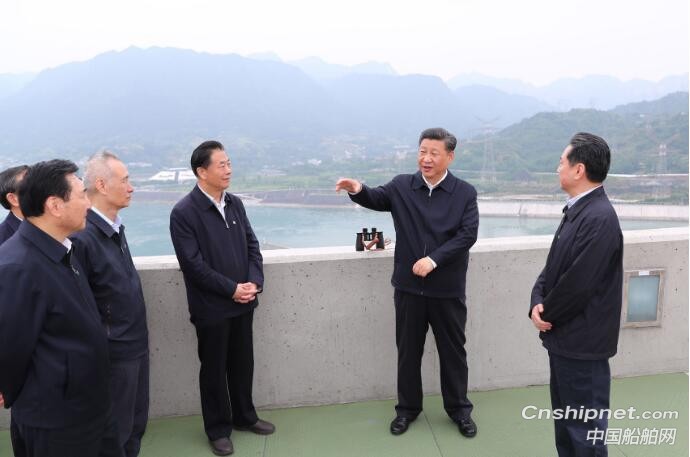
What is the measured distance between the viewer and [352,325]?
110 inches

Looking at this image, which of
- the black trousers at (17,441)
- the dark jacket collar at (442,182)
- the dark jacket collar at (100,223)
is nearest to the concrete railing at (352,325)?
the dark jacket collar at (442,182)

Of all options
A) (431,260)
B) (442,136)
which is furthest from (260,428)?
(442,136)

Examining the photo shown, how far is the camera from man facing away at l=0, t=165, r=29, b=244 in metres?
2.12

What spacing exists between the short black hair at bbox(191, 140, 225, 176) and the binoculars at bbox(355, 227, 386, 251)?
98 cm

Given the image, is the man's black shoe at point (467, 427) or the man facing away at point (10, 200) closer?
the man facing away at point (10, 200)

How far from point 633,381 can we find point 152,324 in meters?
3.07

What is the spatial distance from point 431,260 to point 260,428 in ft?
4.41

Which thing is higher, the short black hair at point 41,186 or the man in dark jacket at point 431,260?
the short black hair at point 41,186

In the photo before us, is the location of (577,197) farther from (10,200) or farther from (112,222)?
(10,200)

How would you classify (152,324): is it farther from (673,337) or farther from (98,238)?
(673,337)

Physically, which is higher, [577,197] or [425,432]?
[577,197]

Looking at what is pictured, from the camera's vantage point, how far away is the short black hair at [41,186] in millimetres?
1356

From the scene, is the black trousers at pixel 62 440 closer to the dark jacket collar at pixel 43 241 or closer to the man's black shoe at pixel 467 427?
the dark jacket collar at pixel 43 241

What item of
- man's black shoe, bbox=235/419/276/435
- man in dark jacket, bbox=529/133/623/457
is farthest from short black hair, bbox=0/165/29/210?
man in dark jacket, bbox=529/133/623/457
